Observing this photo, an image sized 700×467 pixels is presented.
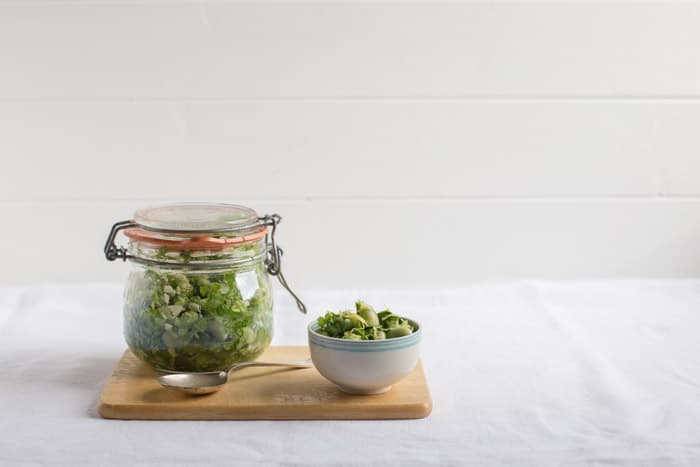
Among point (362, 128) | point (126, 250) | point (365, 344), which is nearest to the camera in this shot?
point (365, 344)

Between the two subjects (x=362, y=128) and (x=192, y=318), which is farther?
(x=362, y=128)

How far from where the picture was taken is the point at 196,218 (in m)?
1.02

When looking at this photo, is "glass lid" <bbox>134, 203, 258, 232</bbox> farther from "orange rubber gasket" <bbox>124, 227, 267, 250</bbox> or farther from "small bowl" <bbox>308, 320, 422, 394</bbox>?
"small bowl" <bbox>308, 320, 422, 394</bbox>

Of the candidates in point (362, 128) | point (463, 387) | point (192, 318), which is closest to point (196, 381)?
point (192, 318)

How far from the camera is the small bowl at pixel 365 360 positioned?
94 centimetres

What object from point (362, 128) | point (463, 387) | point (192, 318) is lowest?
point (463, 387)

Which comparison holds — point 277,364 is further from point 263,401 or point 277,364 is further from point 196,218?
point 196,218

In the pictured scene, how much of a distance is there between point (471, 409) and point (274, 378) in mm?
237

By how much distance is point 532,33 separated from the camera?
1636 mm

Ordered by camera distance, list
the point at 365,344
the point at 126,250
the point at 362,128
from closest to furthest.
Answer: the point at 365,344 < the point at 126,250 < the point at 362,128

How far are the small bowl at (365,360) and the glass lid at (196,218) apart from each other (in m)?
0.16

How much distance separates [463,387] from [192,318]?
34 cm

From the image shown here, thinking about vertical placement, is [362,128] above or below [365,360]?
above

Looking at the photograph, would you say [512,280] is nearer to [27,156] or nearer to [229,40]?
[229,40]
